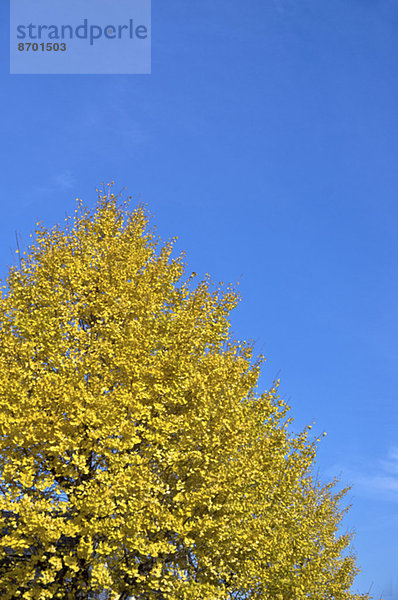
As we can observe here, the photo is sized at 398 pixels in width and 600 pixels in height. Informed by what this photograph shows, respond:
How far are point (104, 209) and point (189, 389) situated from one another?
10.1m

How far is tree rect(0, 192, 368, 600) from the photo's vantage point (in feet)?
45.8

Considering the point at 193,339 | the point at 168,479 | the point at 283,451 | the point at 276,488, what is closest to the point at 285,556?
the point at 276,488

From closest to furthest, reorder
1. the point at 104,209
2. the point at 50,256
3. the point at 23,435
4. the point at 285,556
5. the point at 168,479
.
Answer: the point at 23,435
the point at 168,479
the point at 285,556
the point at 50,256
the point at 104,209

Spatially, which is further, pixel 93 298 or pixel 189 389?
pixel 93 298

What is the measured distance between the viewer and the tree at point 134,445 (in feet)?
45.8

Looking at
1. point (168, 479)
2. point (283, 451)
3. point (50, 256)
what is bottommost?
point (168, 479)

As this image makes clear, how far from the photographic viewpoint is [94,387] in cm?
1545

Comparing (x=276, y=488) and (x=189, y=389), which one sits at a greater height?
(x=189, y=389)

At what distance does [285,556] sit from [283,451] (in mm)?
3500

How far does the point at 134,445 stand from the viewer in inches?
672

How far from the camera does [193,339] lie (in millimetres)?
18109

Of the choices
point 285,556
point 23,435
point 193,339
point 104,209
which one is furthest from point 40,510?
point 104,209

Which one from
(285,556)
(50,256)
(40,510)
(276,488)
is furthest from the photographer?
(50,256)

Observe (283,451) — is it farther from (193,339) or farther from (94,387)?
(94,387)
